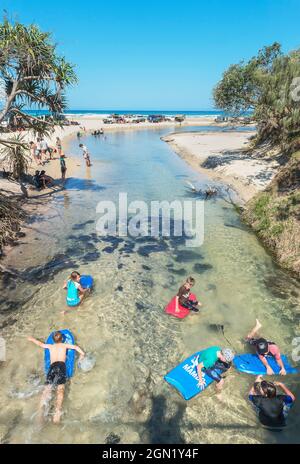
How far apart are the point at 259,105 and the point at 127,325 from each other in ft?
101

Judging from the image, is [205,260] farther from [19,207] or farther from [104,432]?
[19,207]

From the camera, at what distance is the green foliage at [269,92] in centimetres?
2645

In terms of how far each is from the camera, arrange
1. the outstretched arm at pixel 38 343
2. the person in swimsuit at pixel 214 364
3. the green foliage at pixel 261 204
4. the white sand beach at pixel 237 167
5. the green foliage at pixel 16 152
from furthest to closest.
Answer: the white sand beach at pixel 237 167
the green foliage at pixel 261 204
the green foliage at pixel 16 152
the outstretched arm at pixel 38 343
the person in swimsuit at pixel 214 364

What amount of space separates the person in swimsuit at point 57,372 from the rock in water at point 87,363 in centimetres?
16

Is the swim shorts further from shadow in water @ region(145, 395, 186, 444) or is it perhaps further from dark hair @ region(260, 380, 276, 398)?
dark hair @ region(260, 380, 276, 398)

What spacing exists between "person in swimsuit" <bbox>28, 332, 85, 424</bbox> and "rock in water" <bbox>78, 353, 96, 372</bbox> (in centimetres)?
16

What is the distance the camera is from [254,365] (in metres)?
9.95

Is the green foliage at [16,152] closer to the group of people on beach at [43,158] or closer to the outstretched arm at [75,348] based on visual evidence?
the group of people on beach at [43,158]

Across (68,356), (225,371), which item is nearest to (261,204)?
(225,371)

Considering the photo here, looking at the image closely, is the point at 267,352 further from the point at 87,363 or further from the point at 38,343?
the point at 38,343

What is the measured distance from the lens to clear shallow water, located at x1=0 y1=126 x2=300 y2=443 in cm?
830

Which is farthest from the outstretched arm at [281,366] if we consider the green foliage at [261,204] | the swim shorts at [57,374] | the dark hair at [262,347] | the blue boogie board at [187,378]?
the green foliage at [261,204]

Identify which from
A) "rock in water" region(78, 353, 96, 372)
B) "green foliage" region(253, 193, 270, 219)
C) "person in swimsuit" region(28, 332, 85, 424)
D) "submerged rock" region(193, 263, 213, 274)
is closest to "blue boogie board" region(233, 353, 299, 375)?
"rock in water" region(78, 353, 96, 372)
